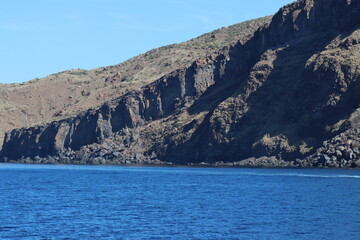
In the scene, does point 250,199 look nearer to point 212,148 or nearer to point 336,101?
Result: point 336,101

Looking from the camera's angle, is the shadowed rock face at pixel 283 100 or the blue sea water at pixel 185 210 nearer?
the blue sea water at pixel 185 210

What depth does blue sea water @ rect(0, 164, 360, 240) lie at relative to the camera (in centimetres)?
5247

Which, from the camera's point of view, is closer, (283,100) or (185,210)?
(185,210)

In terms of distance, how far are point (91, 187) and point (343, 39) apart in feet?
293

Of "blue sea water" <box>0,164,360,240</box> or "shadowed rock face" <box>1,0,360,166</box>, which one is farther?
"shadowed rock face" <box>1,0,360,166</box>

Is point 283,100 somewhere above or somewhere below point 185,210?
above

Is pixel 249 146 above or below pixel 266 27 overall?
below

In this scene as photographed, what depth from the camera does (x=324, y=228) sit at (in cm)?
5444

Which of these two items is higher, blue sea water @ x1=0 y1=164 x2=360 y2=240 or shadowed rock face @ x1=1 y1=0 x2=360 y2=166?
shadowed rock face @ x1=1 y1=0 x2=360 y2=166

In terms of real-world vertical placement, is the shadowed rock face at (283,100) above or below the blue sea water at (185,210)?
above

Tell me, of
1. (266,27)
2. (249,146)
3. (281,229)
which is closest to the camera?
(281,229)

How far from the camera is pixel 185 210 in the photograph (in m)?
67.6

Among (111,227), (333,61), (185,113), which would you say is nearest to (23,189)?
(111,227)

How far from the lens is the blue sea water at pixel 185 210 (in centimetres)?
5247
